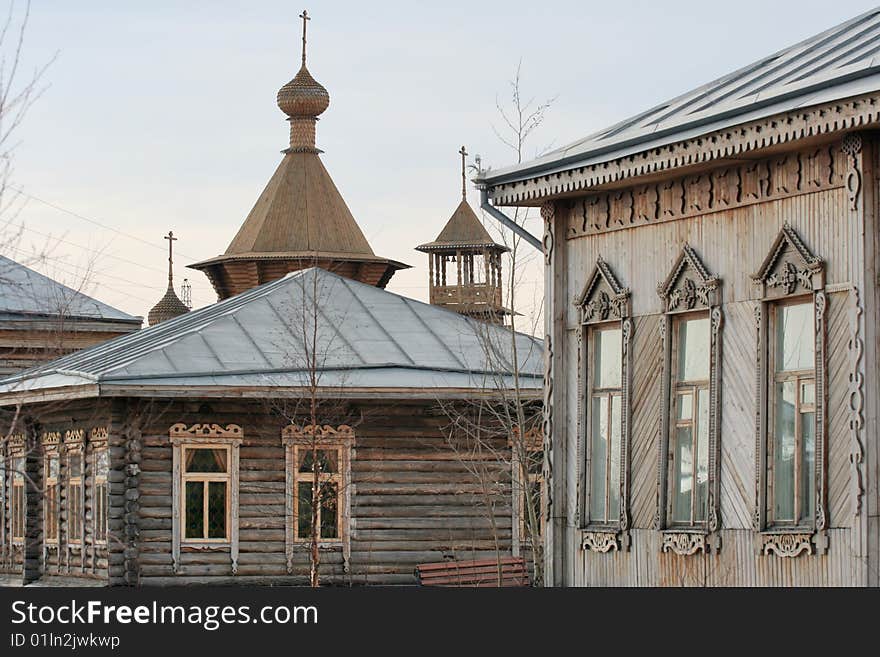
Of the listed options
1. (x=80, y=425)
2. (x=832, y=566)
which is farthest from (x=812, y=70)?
(x=80, y=425)

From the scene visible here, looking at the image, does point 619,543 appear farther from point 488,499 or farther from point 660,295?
point 488,499

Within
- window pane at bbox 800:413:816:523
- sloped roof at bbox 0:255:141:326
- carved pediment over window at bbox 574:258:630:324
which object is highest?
sloped roof at bbox 0:255:141:326

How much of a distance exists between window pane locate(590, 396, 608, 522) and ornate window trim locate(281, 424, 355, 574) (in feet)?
28.8

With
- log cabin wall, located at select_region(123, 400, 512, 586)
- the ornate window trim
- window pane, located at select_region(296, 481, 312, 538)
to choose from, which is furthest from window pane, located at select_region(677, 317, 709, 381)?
window pane, located at select_region(296, 481, 312, 538)

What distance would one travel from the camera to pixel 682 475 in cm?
1379

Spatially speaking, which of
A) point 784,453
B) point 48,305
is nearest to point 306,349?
point 784,453

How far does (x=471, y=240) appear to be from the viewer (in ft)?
180

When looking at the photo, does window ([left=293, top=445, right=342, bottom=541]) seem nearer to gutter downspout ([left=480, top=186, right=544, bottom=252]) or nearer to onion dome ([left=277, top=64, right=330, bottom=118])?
gutter downspout ([left=480, top=186, right=544, bottom=252])

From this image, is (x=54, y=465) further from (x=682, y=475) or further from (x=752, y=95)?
(x=752, y=95)

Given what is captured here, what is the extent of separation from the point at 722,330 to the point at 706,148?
1382mm

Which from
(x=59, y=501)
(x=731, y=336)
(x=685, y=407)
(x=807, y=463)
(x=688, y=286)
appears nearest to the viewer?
(x=807, y=463)

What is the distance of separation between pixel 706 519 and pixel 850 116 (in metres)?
3.45

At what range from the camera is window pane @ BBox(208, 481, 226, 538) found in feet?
76.0

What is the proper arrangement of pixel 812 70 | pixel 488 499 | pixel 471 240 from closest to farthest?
pixel 812 70 → pixel 488 499 → pixel 471 240
